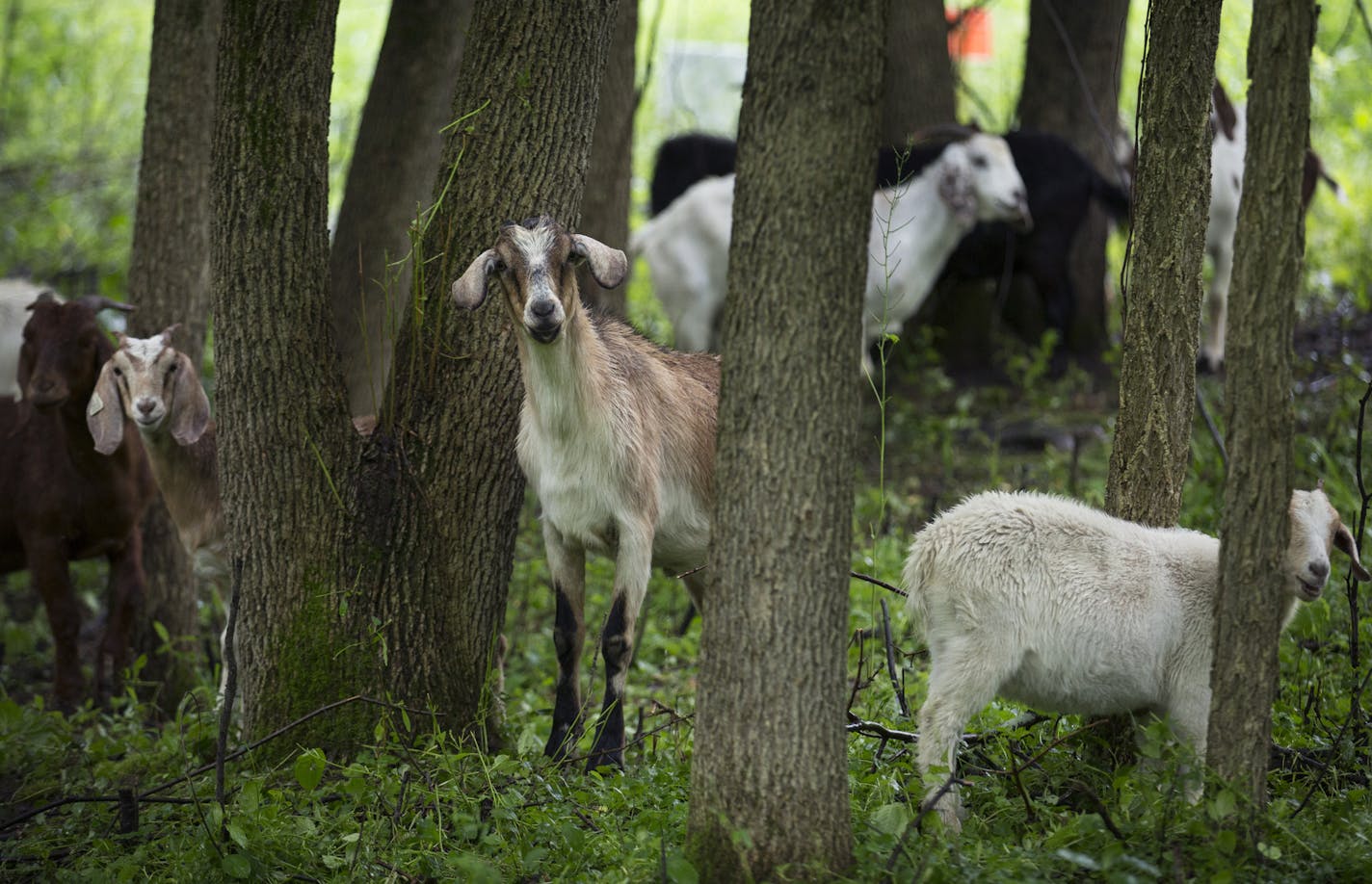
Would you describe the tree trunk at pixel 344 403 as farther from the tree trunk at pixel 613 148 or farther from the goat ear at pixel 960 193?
the goat ear at pixel 960 193

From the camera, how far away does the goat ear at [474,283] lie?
421 centimetres

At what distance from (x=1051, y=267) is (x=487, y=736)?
651cm

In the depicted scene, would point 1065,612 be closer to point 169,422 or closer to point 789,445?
point 789,445

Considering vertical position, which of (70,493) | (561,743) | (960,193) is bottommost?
(561,743)

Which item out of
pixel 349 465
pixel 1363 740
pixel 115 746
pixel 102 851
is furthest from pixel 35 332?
pixel 1363 740

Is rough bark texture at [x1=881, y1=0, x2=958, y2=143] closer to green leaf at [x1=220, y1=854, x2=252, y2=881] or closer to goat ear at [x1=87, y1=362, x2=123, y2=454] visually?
goat ear at [x1=87, y1=362, x2=123, y2=454]

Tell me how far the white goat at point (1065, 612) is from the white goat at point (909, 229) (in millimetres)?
5541

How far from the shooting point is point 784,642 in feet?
10.5

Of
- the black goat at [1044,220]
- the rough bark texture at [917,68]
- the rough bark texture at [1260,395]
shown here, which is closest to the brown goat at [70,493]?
the rough bark texture at [1260,395]

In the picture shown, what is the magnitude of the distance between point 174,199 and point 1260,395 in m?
5.16

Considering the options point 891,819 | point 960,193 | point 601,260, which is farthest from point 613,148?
point 891,819

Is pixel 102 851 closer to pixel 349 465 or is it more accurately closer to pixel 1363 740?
pixel 349 465

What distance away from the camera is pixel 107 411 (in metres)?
5.88

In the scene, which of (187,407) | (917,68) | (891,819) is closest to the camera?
(891,819)
